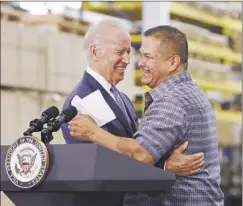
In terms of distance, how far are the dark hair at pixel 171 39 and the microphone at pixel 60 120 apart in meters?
0.33

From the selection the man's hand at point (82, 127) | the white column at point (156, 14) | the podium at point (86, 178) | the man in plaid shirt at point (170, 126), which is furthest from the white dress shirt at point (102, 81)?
the white column at point (156, 14)

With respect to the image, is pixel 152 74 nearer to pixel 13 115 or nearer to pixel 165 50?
pixel 165 50

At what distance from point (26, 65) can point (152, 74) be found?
2.01 m

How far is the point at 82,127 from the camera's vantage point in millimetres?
1881

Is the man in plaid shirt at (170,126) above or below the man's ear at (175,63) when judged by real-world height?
below

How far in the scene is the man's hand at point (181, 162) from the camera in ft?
6.43

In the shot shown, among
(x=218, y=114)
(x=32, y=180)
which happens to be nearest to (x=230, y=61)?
(x=218, y=114)

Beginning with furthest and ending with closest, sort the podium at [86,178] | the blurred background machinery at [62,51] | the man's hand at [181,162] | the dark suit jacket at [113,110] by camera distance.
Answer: the blurred background machinery at [62,51] < the dark suit jacket at [113,110] < the man's hand at [181,162] < the podium at [86,178]

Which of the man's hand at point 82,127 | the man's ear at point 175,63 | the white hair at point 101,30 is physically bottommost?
the man's hand at point 82,127

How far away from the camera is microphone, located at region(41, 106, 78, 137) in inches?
71.9

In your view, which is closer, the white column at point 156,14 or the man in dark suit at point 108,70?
the man in dark suit at point 108,70

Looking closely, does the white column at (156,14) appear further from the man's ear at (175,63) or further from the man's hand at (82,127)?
the man's hand at (82,127)

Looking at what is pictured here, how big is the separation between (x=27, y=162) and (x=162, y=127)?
39 cm

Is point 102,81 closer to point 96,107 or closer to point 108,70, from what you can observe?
point 108,70
